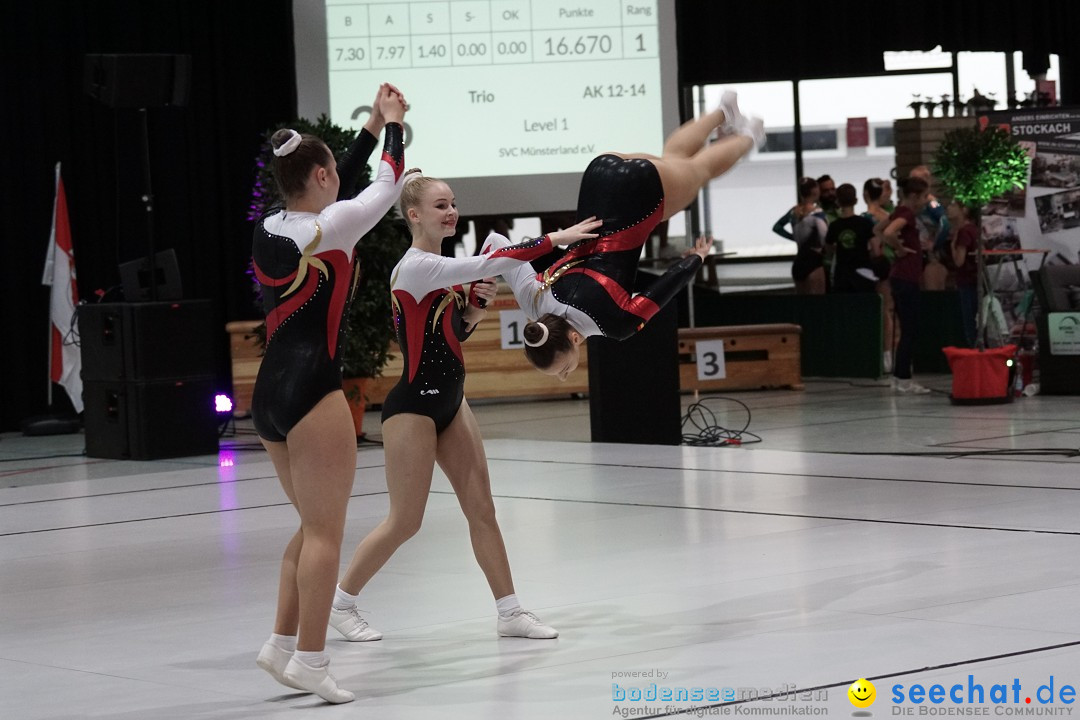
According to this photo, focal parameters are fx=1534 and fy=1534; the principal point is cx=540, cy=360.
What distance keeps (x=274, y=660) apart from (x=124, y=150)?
8.80 metres

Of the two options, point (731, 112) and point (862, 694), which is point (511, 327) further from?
point (862, 694)

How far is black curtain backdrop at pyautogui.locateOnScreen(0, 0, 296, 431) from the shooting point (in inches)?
445

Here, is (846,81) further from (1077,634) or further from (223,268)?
(1077,634)

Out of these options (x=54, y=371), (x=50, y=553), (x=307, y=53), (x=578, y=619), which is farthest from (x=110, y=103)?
(x=578, y=619)

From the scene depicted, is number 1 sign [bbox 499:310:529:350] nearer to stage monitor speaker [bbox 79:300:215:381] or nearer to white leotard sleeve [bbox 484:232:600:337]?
stage monitor speaker [bbox 79:300:215:381]

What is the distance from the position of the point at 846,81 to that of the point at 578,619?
41.6 ft

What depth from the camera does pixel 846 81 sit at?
16.1m

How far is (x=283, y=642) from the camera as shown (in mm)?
3645

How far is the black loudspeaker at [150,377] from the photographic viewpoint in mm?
9031

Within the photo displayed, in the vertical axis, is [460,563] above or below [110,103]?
below

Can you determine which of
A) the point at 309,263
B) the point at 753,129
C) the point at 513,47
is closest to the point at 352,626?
the point at 309,263

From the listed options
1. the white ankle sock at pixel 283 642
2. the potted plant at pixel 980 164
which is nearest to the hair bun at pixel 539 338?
the white ankle sock at pixel 283 642

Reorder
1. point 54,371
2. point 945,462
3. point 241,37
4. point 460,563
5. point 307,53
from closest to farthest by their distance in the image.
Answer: point 460,563
point 945,462
point 307,53
point 54,371
point 241,37

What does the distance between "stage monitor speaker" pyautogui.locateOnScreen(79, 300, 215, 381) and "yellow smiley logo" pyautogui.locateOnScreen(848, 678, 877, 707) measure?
6.44 meters
